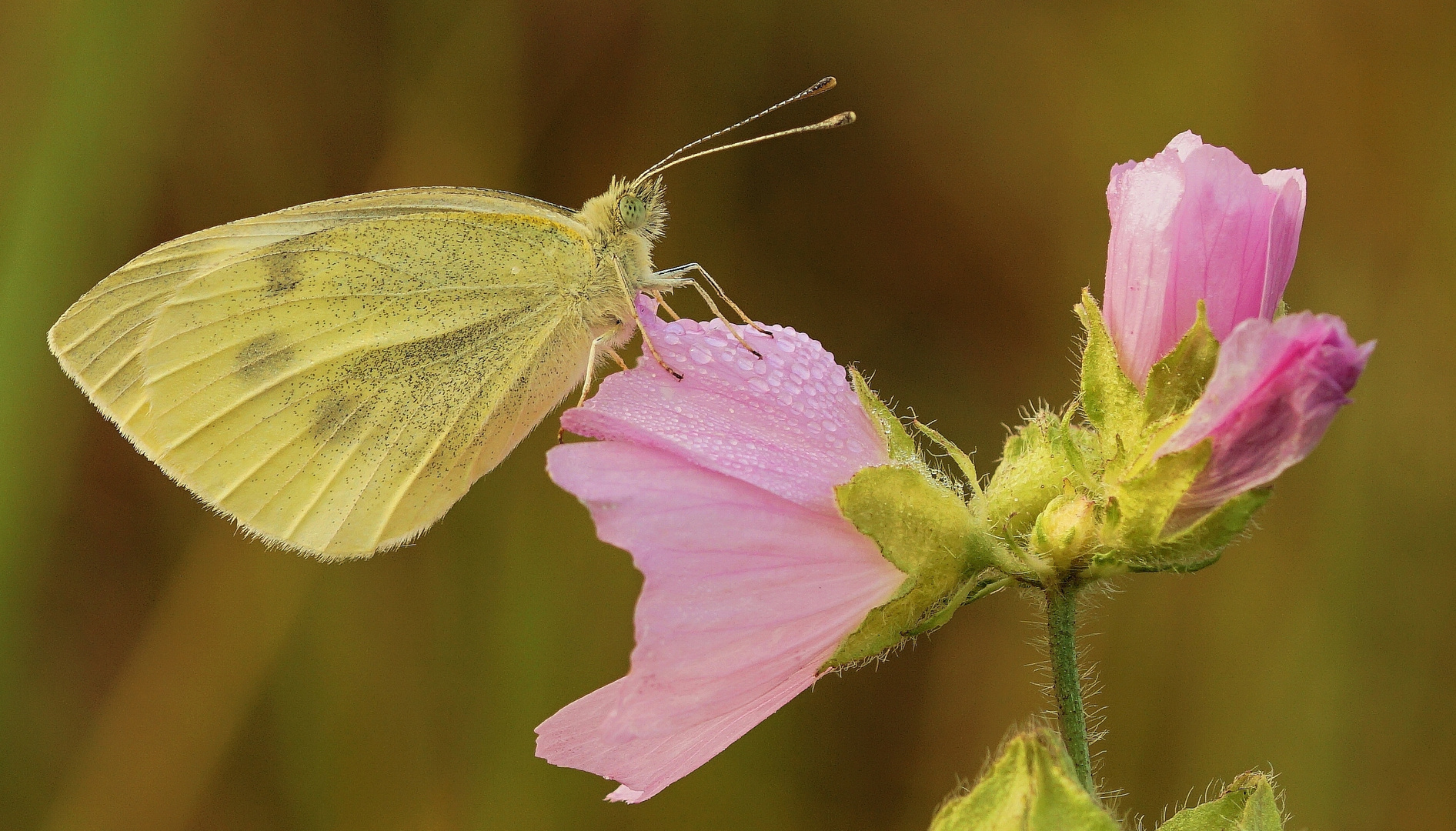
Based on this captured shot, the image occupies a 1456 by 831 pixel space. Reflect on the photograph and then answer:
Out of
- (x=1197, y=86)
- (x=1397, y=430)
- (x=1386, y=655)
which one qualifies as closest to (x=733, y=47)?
(x=1197, y=86)

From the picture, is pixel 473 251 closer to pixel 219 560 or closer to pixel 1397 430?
pixel 219 560

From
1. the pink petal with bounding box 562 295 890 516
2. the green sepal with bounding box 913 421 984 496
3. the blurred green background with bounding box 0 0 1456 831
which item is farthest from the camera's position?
the blurred green background with bounding box 0 0 1456 831

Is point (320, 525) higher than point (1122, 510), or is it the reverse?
point (1122, 510)

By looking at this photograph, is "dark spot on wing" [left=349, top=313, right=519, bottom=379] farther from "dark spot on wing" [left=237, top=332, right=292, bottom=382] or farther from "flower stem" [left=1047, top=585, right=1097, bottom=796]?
"flower stem" [left=1047, top=585, right=1097, bottom=796]

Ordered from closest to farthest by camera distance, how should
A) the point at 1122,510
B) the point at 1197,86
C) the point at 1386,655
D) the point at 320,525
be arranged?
1. the point at 1122,510
2. the point at 320,525
3. the point at 1386,655
4. the point at 1197,86

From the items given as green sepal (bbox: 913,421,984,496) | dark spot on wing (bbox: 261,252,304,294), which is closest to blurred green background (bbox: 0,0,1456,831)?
dark spot on wing (bbox: 261,252,304,294)

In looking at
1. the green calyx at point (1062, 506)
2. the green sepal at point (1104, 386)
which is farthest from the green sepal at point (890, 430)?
the green sepal at point (1104, 386)
